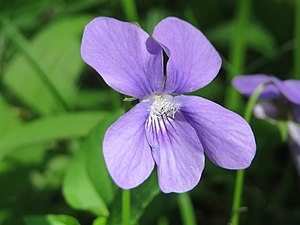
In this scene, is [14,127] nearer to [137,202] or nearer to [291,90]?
[137,202]

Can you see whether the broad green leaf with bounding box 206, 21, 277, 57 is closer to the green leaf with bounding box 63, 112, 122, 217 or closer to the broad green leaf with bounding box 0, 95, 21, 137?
the broad green leaf with bounding box 0, 95, 21, 137

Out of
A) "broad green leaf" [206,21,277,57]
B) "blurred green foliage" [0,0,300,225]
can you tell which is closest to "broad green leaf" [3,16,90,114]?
"blurred green foliage" [0,0,300,225]

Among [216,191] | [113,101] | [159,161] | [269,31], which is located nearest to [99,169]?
[159,161]

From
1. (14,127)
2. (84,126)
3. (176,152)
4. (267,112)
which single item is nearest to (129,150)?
(176,152)

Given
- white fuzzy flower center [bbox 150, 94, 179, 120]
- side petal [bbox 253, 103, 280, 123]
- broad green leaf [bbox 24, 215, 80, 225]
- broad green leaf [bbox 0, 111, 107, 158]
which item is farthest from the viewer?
broad green leaf [bbox 0, 111, 107, 158]

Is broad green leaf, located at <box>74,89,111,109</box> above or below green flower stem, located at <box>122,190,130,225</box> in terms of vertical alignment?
below

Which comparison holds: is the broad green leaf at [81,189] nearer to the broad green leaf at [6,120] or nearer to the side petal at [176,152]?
the side petal at [176,152]
